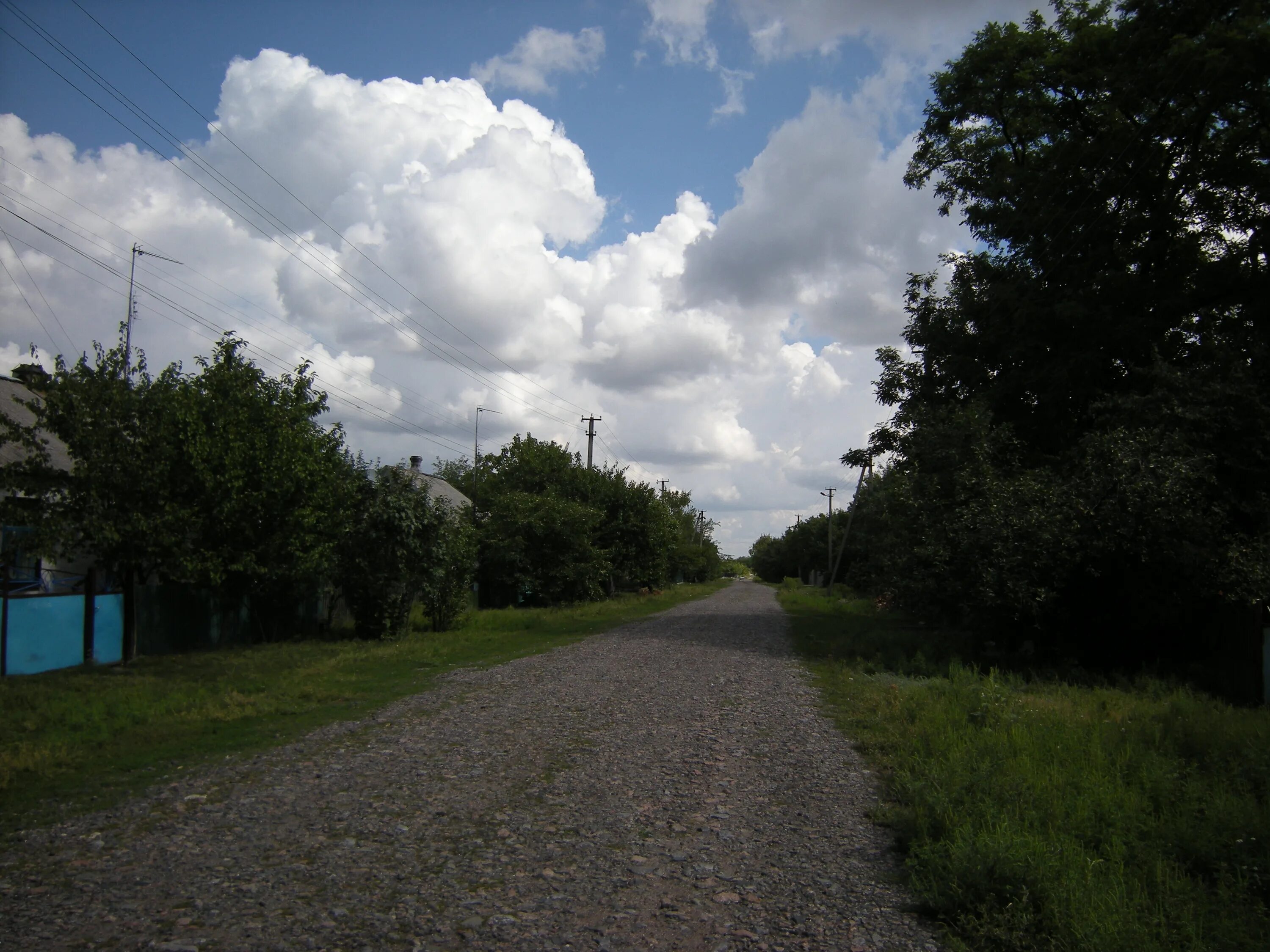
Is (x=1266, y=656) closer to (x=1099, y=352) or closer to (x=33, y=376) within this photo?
(x=1099, y=352)

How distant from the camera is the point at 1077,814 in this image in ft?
20.0

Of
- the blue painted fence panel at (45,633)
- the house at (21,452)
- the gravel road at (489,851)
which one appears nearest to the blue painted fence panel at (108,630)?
the blue painted fence panel at (45,633)

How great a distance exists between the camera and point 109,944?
4.16 metres

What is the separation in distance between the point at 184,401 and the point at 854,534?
4818cm

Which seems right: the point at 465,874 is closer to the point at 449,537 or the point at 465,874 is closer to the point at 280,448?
the point at 280,448

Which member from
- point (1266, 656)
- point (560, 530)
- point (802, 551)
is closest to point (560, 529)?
point (560, 530)

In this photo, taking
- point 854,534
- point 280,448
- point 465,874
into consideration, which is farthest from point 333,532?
point 854,534

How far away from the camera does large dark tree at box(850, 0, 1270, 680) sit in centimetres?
1441

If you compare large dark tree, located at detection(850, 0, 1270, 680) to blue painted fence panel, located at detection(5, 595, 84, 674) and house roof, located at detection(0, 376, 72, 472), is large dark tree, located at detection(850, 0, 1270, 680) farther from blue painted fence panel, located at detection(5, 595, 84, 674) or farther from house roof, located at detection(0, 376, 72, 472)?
house roof, located at detection(0, 376, 72, 472)

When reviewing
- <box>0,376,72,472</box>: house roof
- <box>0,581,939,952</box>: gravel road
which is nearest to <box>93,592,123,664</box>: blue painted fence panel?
<box>0,376,72,472</box>: house roof

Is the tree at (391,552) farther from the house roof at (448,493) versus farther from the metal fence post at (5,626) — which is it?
the house roof at (448,493)

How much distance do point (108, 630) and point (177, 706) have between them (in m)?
6.09

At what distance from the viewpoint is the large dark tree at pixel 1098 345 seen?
14.4 metres

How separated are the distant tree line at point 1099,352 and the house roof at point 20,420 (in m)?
17.3
